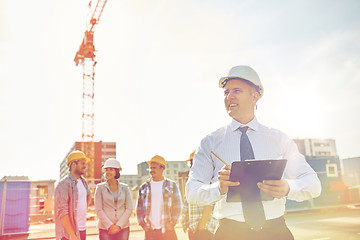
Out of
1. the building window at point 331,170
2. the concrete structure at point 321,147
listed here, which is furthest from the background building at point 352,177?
the concrete structure at point 321,147

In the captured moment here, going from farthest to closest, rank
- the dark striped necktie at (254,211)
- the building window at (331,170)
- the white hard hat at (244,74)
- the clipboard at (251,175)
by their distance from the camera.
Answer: the building window at (331,170) → the white hard hat at (244,74) → the dark striped necktie at (254,211) → the clipboard at (251,175)

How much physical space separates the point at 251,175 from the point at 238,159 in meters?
0.25

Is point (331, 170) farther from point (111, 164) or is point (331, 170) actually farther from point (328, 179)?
point (111, 164)

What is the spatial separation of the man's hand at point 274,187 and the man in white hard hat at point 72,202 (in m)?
3.03

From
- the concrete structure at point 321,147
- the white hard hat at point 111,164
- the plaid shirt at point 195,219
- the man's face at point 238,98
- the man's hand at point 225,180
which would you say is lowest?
the plaid shirt at point 195,219

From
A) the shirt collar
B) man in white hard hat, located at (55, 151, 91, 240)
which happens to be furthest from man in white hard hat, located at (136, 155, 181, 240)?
the shirt collar

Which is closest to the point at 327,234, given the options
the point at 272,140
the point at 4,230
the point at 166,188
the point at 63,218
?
the point at 166,188

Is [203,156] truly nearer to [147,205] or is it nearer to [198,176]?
[198,176]

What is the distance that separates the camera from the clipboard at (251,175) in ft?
5.53

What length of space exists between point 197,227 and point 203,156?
2.39m

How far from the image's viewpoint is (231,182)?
175 centimetres

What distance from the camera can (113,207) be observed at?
16.6ft

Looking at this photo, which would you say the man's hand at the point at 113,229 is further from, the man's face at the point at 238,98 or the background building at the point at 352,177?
the background building at the point at 352,177

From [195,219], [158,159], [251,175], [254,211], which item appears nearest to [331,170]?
[158,159]
